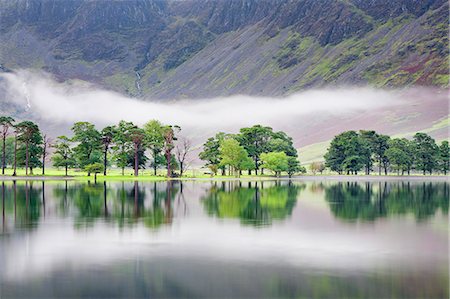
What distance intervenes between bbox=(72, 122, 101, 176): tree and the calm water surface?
4023 inches

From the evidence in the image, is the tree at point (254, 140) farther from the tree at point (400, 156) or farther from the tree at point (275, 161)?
the tree at point (400, 156)

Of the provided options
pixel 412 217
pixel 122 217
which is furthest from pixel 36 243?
pixel 412 217

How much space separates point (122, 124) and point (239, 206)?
104686 mm

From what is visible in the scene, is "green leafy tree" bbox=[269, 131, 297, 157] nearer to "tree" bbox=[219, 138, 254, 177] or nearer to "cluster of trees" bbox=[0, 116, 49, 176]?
"tree" bbox=[219, 138, 254, 177]

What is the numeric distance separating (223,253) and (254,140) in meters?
154

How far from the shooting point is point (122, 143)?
552ft

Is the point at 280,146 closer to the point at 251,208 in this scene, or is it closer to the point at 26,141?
the point at 26,141

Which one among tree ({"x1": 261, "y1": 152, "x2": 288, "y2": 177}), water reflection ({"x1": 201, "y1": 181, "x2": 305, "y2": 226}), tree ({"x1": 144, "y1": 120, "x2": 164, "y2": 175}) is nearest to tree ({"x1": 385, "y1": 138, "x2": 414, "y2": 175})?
tree ({"x1": 261, "y1": 152, "x2": 288, "y2": 177})

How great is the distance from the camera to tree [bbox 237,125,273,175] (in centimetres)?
18800

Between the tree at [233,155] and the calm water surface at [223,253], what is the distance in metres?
105

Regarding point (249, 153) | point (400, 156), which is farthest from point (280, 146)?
point (400, 156)

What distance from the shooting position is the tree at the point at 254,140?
188m

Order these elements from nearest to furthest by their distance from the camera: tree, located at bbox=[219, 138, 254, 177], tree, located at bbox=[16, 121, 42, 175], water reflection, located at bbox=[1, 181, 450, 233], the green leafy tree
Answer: water reflection, located at bbox=[1, 181, 450, 233] < tree, located at bbox=[16, 121, 42, 175] < tree, located at bbox=[219, 138, 254, 177] < the green leafy tree

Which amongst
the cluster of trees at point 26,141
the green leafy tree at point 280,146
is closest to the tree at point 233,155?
the green leafy tree at point 280,146
